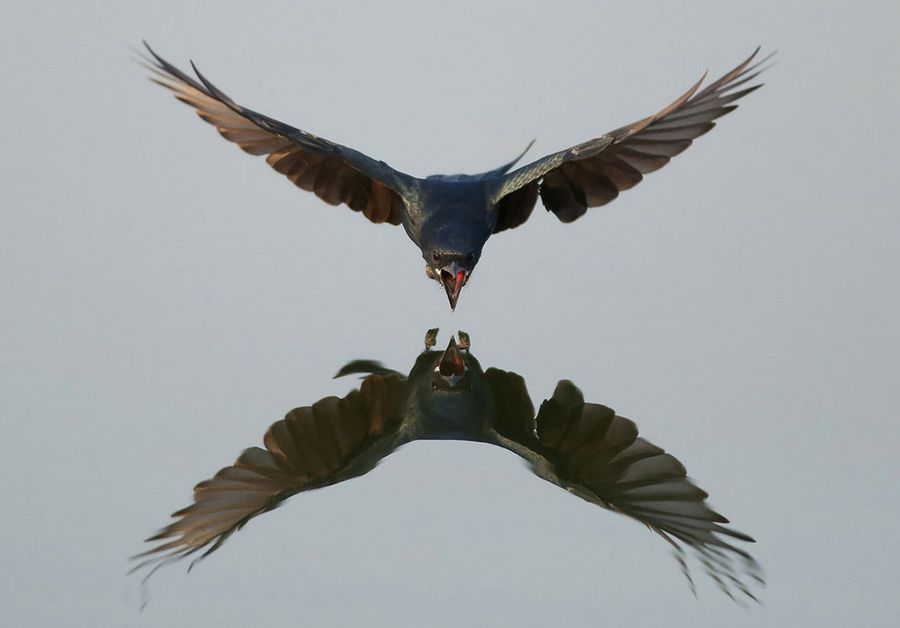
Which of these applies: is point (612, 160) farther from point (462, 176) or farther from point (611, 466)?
point (611, 466)

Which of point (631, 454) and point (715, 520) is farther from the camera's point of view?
point (631, 454)

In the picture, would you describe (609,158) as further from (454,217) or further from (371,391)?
(371,391)

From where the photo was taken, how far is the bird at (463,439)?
360 centimetres

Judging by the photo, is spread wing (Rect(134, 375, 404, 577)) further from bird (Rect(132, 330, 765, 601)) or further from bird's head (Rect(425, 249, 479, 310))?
bird's head (Rect(425, 249, 479, 310))

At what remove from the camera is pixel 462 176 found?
5422mm

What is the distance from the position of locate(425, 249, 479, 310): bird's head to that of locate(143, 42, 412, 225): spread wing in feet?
1.00

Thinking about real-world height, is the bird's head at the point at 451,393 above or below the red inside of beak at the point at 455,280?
below

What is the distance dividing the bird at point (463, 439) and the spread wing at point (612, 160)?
77 cm

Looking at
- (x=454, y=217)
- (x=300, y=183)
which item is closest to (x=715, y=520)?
(x=454, y=217)

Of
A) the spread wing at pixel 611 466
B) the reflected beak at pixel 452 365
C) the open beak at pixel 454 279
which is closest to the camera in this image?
the spread wing at pixel 611 466

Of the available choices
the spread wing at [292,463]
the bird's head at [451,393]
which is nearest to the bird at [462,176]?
the bird's head at [451,393]

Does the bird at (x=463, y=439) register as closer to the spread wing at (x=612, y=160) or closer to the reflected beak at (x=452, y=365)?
the reflected beak at (x=452, y=365)

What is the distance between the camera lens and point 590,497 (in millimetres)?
3701

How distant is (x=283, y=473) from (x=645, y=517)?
2.94 feet
